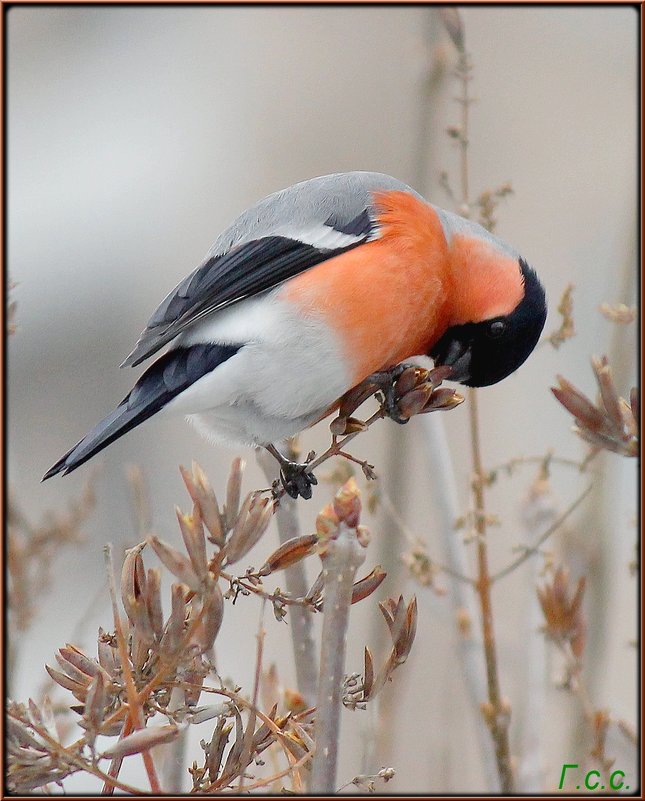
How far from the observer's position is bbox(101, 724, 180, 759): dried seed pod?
34.1 inches

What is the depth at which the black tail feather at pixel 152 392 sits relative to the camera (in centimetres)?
139

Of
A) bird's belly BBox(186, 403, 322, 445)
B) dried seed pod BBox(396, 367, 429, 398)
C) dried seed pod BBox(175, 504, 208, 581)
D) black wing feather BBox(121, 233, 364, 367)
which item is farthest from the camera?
bird's belly BBox(186, 403, 322, 445)

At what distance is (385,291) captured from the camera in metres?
1.73

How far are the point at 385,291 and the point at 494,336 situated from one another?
26 centimetres

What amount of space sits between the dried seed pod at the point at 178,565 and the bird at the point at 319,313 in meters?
0.59

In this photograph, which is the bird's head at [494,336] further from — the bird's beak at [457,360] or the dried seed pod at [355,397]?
the dried seed pod at [355,397]

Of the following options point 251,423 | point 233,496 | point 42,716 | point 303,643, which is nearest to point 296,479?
point 251,423

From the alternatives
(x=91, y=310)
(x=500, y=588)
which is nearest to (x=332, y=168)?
(x=91, y=310)

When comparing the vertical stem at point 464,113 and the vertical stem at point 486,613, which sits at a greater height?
the vertical stem at point 464,113

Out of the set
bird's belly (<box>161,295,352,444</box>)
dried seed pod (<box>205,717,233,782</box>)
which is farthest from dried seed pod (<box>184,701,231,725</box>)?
bird's belly (<box>161,295,352,444</box>)

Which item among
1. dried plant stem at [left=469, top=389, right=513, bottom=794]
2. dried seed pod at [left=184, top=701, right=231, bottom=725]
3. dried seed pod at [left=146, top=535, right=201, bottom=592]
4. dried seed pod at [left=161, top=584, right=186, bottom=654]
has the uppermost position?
dried seed pod at [left=146, top=535, right=201, bottom=592]

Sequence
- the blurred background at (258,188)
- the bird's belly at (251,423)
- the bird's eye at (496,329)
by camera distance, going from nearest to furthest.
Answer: the bird's belly at (251,423)
the bird's eye at (496,329)
the blurred background at (258,188)

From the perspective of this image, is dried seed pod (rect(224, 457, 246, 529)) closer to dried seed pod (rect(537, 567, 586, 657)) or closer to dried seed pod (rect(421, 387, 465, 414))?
dried seed pod (rect(421, 387, 465, 414))

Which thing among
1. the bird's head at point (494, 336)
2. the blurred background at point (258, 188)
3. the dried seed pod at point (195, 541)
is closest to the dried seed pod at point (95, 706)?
the dried seed pod at point (195, 541)
